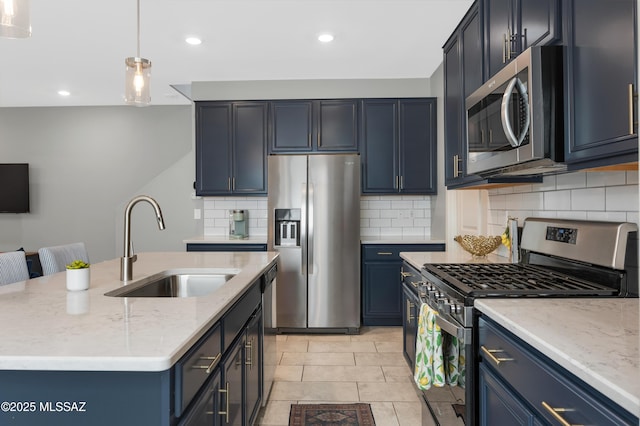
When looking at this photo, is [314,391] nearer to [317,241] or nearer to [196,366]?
[317,241]

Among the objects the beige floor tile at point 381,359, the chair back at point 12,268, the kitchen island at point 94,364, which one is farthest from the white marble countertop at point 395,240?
the kitchen island at point 94,364

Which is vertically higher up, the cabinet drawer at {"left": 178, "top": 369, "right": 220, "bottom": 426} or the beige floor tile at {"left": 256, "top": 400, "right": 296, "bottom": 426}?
the cabinet drawer at {"left": 178, "top": 369, "right": 220, "bottom": 426}

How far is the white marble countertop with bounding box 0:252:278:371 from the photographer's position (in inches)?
36.3

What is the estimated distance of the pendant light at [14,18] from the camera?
146cm

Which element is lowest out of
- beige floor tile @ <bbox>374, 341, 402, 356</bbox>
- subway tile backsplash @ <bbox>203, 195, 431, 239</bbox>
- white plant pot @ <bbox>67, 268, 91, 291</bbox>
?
beige floor tile @ <bbox>374, 341, 402, 356</bbox>

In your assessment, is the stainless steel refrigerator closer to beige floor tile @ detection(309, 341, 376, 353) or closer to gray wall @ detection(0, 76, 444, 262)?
beige floor tile @ detection(309, 341, 376, 353)

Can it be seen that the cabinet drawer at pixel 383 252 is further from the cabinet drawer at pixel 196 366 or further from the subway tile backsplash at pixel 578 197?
the cabinet drawer at pixel 196 366

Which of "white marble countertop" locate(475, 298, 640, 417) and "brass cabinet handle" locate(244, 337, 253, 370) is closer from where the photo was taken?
"white marble countertop" locate(475, 298, 640, 417)

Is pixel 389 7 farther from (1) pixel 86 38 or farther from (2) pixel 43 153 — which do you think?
(2) pixel 43 153

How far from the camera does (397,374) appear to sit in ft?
10.2

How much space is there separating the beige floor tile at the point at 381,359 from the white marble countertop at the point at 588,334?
6.54 ft

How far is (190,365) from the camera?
112cm

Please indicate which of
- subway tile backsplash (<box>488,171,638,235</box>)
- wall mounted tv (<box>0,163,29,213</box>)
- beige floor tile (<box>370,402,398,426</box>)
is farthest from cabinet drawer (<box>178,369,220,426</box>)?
wall mounted tv (<box>0,163,29,213</box>)

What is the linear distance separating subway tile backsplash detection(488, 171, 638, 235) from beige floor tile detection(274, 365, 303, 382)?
5.97 ft
